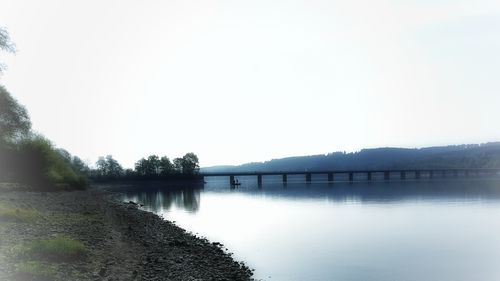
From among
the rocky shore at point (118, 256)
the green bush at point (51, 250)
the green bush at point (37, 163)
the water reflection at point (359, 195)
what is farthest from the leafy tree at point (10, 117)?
the green bush at point (51, 250)

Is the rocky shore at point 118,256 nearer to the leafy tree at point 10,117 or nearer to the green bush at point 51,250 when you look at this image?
the green bush at point 51,250

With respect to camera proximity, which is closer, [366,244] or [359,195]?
[366,244]

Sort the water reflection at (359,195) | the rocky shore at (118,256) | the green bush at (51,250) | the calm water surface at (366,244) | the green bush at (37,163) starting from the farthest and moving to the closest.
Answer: the water reflection at (359,195), the green bush at (37,163), the calm water surface at (366,244), the green bush at (51,250), the rocky shore at (118,256)

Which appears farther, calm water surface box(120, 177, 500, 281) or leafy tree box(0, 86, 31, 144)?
leafy tree box(0, 86, 31, 144)

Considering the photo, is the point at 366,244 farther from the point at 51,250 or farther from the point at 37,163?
the point at 37,163

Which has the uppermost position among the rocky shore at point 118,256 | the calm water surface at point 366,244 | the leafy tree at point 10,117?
the leafy tree at point 10,117

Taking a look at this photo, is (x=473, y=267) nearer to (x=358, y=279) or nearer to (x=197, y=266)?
(x=358, y=279)

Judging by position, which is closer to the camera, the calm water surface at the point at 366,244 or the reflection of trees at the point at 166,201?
the calm water surface at the point at 366,244

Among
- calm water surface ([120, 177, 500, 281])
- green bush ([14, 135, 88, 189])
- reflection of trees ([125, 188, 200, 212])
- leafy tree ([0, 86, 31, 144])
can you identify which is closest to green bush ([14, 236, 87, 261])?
calm water surface ([120, 177, 500, 281])

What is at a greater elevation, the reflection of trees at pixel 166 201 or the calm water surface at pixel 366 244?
the calm water surface at pixel 366 244

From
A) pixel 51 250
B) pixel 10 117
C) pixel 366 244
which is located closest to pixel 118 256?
pixel 51 250

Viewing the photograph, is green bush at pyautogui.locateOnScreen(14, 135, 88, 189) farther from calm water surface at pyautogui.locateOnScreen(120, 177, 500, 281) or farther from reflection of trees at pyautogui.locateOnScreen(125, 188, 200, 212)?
calm water surface at pyautogui.locateOnScreen(120, 177, 500, 281)

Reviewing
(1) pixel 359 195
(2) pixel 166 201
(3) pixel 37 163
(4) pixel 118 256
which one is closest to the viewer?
(4) pixel 118 256

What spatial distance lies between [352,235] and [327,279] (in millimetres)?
18524
